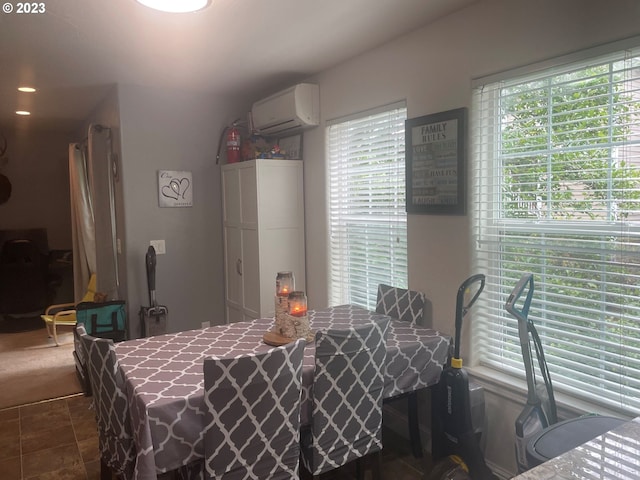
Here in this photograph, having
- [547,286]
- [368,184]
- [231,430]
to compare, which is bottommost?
[231,430]

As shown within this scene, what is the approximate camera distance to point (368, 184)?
3355mm

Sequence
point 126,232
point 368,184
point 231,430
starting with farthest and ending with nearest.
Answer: point 126,232 → point 368,184 → point 231,430

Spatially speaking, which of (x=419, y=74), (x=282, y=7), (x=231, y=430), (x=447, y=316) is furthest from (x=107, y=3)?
(x=447, y=316)

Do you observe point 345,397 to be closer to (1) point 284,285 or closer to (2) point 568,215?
(1) point 284,285

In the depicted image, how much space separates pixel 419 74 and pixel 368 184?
2.75 feet

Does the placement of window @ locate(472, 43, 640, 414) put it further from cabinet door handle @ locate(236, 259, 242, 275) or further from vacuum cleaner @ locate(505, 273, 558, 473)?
cabinet door handle @ locate(236, 259, 242, 275)

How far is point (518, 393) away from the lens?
7.71ft

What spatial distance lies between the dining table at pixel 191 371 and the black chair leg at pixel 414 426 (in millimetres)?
305

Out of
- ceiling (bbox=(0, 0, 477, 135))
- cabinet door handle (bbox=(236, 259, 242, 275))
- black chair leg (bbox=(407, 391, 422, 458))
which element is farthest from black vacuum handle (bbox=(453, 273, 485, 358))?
cabinet door handle (bbox=(236, 259, 242, 275))

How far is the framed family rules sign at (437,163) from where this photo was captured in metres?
2.58

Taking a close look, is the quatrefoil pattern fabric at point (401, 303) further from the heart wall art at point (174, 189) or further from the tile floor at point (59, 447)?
the heart wall art at point (174, 189)

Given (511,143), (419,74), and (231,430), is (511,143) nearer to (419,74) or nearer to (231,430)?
(419,74)

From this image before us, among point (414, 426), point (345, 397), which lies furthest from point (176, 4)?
point (414, 426)

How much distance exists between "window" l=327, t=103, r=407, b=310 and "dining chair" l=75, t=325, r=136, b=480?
1.85 m
